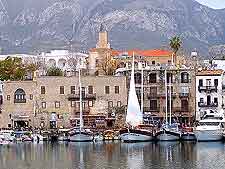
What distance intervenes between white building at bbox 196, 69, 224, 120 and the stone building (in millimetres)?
10004

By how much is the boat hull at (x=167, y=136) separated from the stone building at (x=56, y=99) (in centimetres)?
1296

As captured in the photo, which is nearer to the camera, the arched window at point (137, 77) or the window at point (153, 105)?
the window at point (153, 105)

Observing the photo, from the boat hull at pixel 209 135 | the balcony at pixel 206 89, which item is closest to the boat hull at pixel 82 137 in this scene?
the boat hull at pixel 209 135

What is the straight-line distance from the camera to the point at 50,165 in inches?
2244

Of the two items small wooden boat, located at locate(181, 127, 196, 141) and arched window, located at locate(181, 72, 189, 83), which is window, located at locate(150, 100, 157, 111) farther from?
small wooden boat, located at locate(181, 127, 196, 141)

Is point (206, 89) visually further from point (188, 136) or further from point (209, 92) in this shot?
point (188, 136)

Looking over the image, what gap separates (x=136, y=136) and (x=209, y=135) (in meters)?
8.29

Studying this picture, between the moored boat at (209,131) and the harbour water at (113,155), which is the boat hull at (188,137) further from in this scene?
the harbour water at (113,155)

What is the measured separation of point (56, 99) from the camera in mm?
90875

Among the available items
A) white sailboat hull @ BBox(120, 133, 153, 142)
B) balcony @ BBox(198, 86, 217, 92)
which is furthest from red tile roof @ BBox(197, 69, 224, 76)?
white sailboat hull @ BBox(120, 133, 153, 142)

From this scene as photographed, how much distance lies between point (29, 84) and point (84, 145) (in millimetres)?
18880

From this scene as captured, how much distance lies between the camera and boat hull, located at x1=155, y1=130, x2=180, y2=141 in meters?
77.8

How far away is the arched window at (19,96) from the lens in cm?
9100

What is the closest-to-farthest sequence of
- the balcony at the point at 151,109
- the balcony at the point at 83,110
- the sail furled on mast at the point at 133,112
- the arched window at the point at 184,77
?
the sail furled on mast at the point at 133,112, the balcony at the point at 83,110, the balcony at the point at 151,109, the arched window at the point at 184,77
